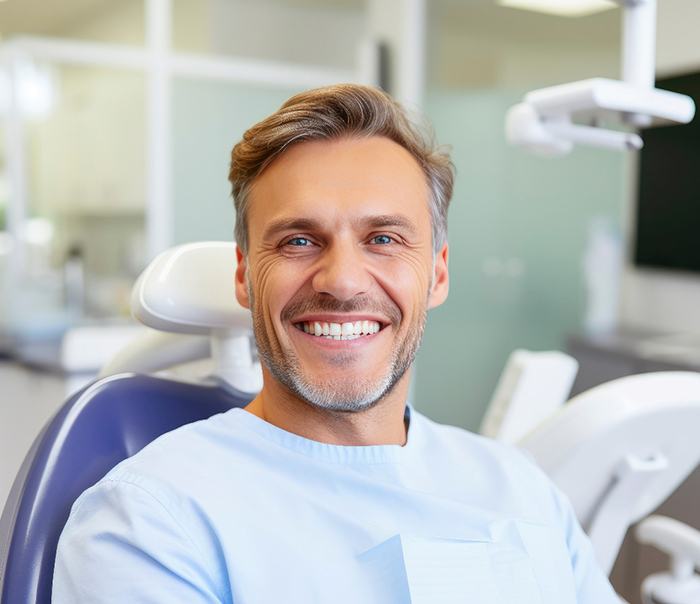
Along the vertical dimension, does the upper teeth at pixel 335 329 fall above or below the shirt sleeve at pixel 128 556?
above

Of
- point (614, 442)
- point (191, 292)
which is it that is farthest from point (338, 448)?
point (614, 442)

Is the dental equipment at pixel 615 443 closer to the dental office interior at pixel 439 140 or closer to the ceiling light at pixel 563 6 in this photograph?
the dental office interior at pixel 439 140

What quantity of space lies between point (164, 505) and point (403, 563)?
0.84 feet

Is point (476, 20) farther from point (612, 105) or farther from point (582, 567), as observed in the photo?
point (582, 567)

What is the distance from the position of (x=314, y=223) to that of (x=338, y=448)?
251 mm

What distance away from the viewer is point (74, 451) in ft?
3.13

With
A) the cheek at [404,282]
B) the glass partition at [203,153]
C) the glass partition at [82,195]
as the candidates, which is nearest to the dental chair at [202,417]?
the cheek at [404,282]

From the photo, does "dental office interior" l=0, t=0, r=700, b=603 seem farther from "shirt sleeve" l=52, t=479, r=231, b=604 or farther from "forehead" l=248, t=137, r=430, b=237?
"shirt sleeve" l=52, t=479, r=231, b=604

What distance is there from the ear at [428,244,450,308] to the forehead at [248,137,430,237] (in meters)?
0.10

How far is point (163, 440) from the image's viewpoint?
36.7 inches

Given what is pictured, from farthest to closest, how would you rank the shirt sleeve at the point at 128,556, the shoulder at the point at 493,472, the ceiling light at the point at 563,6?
the ceiling light at the point at 563,6
the shoulder at the point at 493,472
the shirt sleeve at the point at 128,556

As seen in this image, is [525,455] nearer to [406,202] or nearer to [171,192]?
[406,202]

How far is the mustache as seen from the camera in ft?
3.16

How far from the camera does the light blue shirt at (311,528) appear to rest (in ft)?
2.65
